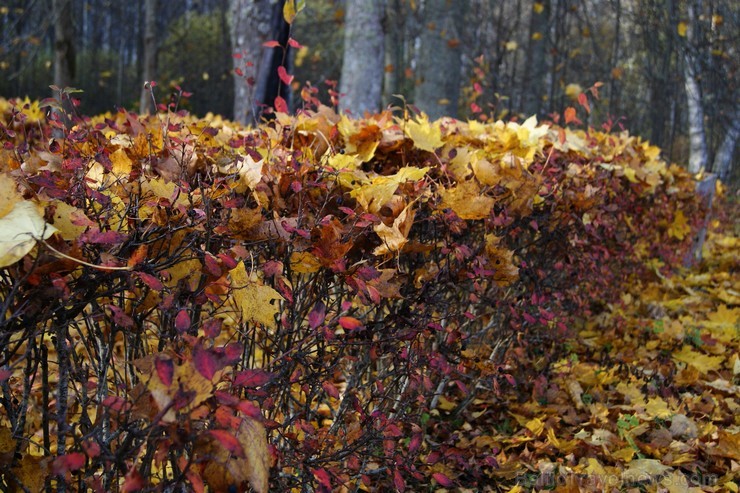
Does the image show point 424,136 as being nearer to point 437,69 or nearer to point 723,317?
point 723,317

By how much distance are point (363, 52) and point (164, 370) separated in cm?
529

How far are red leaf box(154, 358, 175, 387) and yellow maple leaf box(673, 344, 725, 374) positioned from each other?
3.09 metres

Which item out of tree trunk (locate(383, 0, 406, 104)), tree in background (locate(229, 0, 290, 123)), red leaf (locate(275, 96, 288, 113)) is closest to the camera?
red leaf (locate(275, 96, 288, 113))

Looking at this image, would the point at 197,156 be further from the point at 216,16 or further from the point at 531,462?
the point at 216,16

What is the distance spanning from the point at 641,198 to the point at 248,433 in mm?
3503

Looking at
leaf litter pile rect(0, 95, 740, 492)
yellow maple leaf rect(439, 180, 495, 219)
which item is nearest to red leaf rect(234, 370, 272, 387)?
leaf litter pile rect(0, 95, 740, 492)

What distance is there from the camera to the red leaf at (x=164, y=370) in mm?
767

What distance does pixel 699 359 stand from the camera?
10.6ft

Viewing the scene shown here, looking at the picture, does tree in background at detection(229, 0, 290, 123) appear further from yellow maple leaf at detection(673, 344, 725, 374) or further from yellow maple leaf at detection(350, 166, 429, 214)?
yellow maple leaf at detection(350, 166, 429, 214)

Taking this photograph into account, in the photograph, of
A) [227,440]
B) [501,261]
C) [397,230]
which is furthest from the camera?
[501,261]

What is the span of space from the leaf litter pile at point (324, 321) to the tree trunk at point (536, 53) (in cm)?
738

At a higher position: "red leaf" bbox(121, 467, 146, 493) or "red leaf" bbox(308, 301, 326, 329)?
"red leaf" bbox(308, 301, 326, 329)

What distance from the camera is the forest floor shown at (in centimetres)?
216

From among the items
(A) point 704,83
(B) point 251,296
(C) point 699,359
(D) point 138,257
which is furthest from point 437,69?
(D) point 138,257
